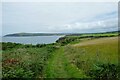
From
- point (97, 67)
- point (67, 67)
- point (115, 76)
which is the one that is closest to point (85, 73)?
point (97, 67)

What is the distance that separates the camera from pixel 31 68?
16.6m

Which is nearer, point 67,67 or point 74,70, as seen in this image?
point 74,70

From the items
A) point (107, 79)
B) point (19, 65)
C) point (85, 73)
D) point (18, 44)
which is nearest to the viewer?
point (107, 79)

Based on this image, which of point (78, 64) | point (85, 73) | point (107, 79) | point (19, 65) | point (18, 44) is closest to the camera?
point (107, 79)

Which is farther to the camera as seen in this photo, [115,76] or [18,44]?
[18,44]

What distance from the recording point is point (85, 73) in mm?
15688

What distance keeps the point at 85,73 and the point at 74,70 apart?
1.68 metres

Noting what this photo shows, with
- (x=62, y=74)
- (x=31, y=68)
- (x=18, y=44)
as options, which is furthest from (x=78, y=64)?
(x=18, y=44)

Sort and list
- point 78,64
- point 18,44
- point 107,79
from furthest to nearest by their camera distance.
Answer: point 18,44, point 78,64, point 107,79

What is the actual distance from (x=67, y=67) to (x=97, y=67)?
434 cm

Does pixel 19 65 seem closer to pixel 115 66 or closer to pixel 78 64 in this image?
pixel 78 64

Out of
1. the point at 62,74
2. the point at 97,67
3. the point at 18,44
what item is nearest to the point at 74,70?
the point at 62,74

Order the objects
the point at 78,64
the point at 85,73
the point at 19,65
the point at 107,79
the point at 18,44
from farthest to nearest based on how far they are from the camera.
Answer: the point at 18,44, the point at 78,64, the point at 19,65, the point at 85,73, the point at 107,79

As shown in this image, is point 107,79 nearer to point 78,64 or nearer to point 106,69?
point 106,69
